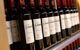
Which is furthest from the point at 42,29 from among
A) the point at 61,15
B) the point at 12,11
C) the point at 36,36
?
the point at 61,15

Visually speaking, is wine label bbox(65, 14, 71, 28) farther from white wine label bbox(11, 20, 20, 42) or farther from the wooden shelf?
the wooden shelf

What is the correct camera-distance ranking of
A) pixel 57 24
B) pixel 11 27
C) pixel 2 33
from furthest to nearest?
1. pixel 57 24
2. pixel 11 27
3. pixel 2 33

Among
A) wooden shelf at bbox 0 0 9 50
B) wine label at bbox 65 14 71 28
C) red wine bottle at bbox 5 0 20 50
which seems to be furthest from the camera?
wine label at bbox 65 14 71 28

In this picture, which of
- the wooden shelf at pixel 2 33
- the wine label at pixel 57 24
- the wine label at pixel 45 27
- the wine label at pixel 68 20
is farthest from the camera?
the wine label at pixel 68 20

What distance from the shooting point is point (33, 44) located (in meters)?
0.77

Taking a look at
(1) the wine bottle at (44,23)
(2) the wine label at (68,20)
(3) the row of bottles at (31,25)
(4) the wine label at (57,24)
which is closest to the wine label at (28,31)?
(3) the row of bottles at (31,25)

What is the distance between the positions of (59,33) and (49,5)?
0.18 metres

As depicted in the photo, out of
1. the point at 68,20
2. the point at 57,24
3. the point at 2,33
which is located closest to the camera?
the point at 2,33

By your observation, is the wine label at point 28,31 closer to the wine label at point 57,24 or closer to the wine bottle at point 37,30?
the wine bottle at point 37,30

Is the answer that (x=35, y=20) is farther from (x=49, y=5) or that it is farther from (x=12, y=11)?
(x=49, y=5)

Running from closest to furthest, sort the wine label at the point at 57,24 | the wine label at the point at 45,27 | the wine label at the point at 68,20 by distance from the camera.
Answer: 1. the wine label at the point at 45,27
2. the wine label at the point at 57,24
3. the wine label at the point at 68,20

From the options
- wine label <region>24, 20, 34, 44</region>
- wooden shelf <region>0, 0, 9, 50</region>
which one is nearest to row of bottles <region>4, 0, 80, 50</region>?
wine label <region>24, 20, 34, 44</region>

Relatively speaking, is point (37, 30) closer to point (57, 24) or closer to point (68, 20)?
point (57, 24)

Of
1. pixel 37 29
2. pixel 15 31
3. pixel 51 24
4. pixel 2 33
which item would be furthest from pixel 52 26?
pixel 2 33
